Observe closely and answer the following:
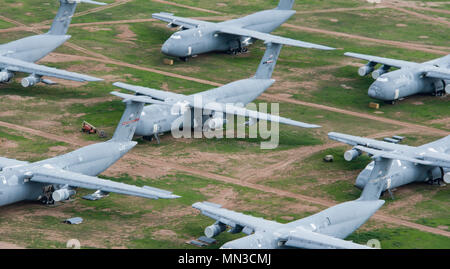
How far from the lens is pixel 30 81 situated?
9800cm

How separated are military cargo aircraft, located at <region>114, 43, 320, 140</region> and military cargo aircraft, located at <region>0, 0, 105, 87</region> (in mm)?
7676

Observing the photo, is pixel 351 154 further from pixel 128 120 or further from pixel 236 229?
pixel 128 120

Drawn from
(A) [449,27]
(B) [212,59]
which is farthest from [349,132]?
(A) [449,27]

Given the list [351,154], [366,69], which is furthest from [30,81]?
[366,69]

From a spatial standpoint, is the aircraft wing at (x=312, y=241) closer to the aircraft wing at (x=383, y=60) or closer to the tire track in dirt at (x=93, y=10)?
the aircraft wing at (x=383, y=60)

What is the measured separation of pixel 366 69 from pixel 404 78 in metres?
7.26

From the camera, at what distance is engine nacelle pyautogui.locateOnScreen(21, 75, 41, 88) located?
9788 cm

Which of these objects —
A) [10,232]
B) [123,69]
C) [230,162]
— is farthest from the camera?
[123,69]

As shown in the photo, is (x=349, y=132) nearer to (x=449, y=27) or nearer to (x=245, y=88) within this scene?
(x=245, y=88)

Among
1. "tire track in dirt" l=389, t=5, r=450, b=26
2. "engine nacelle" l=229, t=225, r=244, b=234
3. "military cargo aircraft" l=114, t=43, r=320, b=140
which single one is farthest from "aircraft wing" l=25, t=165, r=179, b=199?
"tire track in dirt" l=389, t=5, r=450, b=26

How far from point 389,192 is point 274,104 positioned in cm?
2506

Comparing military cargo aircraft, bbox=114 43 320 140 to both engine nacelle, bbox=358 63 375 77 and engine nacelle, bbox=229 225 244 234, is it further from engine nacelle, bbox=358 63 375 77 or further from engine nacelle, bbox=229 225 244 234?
engine nacelle, bbox=229 225 244 234

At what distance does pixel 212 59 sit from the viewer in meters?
114

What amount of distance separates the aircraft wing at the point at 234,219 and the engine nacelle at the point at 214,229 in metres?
0.53
